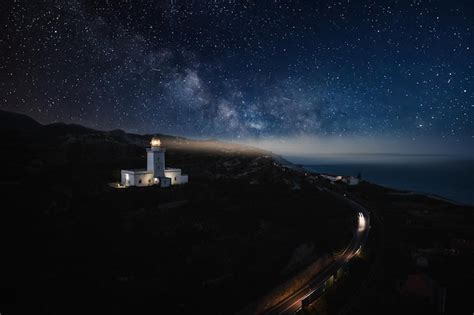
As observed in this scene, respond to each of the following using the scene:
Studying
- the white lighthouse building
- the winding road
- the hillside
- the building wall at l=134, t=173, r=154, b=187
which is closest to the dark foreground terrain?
the hillside

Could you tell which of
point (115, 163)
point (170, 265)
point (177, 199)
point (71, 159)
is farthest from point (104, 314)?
point (71, 159)

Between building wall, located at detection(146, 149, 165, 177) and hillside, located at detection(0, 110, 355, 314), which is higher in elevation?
building wall, located at detection(146, 149, 165, 177)

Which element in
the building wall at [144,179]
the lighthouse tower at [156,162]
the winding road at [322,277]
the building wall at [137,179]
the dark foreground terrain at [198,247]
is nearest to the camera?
the winding road at [322,277]

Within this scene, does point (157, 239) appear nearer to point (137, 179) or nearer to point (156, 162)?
point (137, 179)

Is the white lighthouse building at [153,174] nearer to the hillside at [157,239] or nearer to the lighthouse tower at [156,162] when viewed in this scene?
the lighthouse tower at [156,162]

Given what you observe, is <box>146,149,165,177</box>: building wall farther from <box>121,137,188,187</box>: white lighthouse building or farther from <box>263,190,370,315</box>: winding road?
<box>263,190,370,315</box>: winding road

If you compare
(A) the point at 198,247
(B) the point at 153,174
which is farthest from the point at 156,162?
(A) the point at 198,247

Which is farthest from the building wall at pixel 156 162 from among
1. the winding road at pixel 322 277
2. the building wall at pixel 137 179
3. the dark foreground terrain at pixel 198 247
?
the winding road at pixel 322 277
